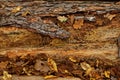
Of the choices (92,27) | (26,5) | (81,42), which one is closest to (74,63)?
(81,42)

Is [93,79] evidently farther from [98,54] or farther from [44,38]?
[44,38]

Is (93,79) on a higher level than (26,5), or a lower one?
lower

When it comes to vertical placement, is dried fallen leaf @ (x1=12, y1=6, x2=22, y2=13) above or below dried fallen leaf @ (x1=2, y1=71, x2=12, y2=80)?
above

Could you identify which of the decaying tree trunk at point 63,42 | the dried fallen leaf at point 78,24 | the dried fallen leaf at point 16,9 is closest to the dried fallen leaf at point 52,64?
the decaying tree trunk at point 63,42

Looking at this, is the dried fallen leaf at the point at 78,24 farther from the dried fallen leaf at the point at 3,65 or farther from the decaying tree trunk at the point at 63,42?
the dried fallen leaf at the point at 3,65

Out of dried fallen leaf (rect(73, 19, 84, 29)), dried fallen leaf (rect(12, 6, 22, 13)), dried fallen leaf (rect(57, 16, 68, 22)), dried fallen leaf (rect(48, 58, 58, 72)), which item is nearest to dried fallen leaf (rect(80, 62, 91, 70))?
dried fallen leaf (rect(48, 58, 58, 72))

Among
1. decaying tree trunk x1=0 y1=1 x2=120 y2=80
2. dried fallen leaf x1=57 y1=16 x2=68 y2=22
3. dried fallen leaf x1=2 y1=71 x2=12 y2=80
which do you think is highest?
dried fallen leaf x1=57 y1=16 x2=68 y2=22

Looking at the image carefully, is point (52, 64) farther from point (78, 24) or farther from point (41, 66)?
point (78, 24)

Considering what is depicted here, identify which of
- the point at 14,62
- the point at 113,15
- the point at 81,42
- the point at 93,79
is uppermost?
the point at 113,15

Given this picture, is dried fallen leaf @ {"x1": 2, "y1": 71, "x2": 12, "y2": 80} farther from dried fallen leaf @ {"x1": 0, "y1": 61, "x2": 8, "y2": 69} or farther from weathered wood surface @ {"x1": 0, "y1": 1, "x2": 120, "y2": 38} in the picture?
weathered wood surface @ {"x1": 0, "y1": 1, "x2": 120, "y2": 38}
